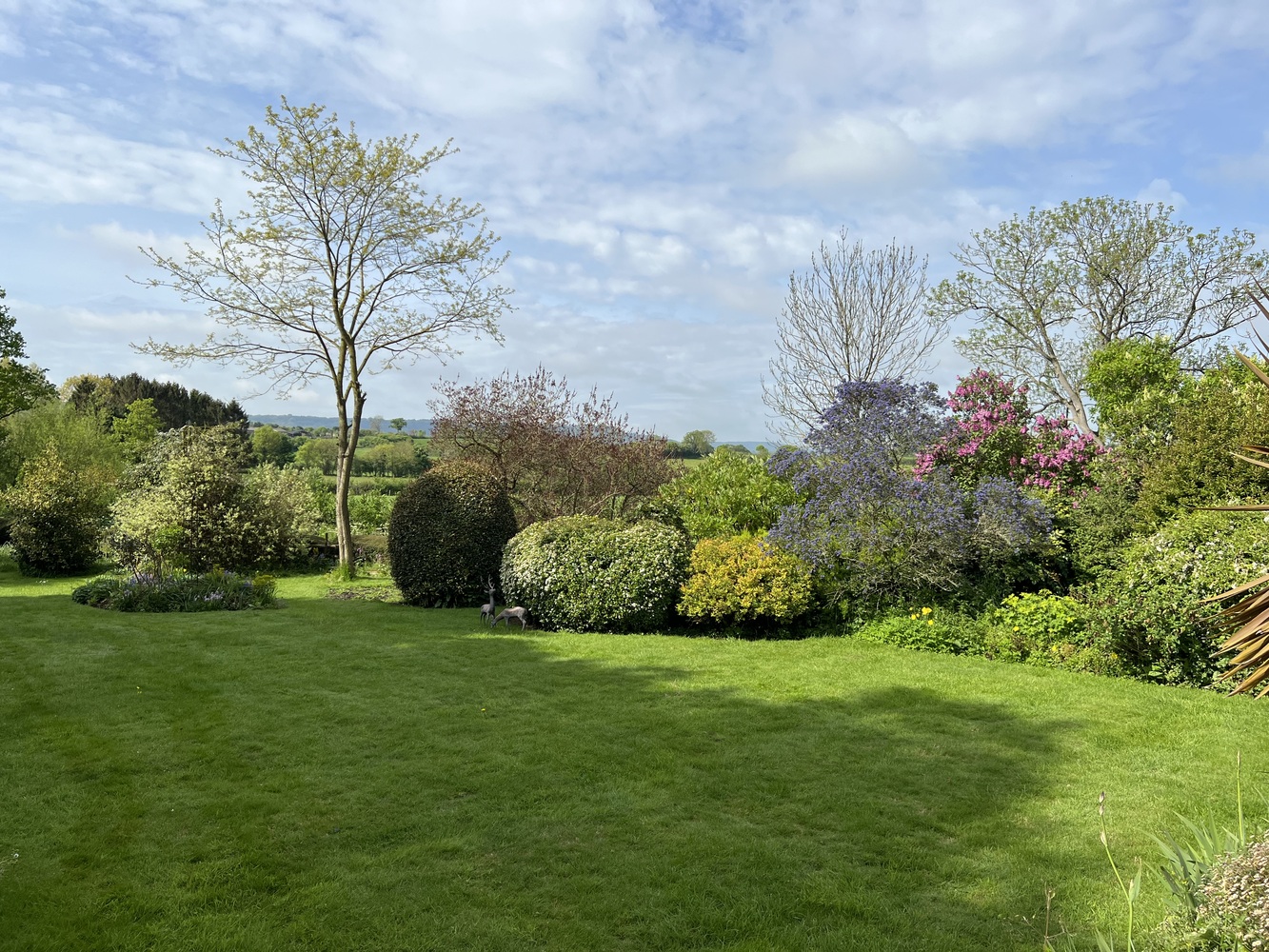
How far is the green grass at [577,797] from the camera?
3.62m

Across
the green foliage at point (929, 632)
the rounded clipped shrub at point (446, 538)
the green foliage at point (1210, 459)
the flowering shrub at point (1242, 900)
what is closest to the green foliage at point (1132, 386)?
the green foliage at point (1210, 459)

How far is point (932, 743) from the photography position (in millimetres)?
6004

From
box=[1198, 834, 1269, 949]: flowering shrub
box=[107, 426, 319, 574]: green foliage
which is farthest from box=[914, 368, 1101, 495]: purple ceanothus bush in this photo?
box=[107, 426, 319, 574]: green foliage

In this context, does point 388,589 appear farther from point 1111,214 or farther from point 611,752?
point 1111,214

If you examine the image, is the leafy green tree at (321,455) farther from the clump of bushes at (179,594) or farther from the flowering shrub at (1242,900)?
the flowering shrub at (1242,900)

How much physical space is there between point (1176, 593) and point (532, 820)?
6.62m

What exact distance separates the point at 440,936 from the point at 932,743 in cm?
408

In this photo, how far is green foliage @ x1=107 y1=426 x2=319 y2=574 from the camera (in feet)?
51.8

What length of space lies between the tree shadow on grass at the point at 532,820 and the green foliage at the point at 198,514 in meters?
9.67

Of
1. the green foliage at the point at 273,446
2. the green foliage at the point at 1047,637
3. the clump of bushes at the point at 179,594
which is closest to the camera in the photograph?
the green foliage at the point at 1047,637

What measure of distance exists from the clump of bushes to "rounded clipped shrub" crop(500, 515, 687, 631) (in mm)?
4740

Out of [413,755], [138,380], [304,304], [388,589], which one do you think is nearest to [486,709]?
[413,755]

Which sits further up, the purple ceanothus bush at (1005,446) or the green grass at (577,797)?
the purple ceanothus bush at (1005,446)

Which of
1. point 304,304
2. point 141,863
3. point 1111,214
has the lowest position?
point 141,863
